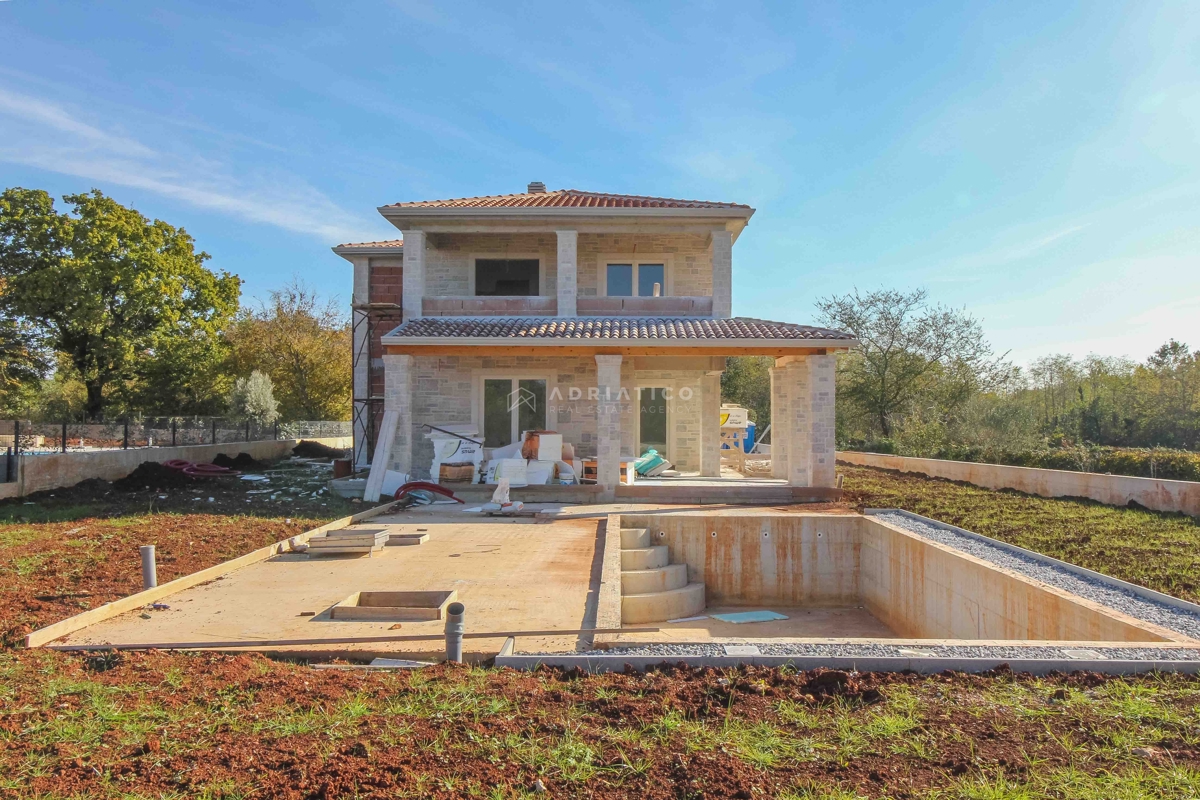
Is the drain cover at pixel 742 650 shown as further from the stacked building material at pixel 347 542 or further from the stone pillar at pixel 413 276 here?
the stone pillar at pixel 413 276

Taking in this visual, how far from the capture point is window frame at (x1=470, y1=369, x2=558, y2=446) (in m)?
15.9

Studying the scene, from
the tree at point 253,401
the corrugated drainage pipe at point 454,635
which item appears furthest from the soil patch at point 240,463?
the corrugated drainage pipe at point 454,635

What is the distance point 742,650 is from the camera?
4832 millimetres

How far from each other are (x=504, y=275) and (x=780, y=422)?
772 cm

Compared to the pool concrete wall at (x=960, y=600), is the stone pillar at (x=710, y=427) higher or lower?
higher

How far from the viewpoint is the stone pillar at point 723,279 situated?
1555 cm

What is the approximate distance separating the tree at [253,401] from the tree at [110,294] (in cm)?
379

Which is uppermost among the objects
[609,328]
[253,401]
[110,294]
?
[110,294]

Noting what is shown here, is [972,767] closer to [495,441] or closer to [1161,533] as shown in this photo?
[1161,533]

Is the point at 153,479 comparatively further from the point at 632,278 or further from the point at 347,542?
the point at 632,278

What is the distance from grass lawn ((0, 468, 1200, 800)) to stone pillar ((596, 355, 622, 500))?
28.8 ft

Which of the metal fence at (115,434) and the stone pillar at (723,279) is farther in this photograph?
the stone pillar at (723,279)

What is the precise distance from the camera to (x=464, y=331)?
14.1m

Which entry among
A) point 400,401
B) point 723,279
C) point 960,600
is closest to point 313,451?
point 400,401
